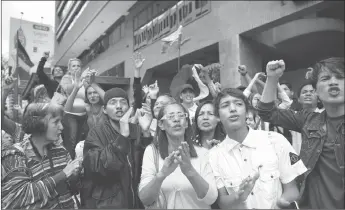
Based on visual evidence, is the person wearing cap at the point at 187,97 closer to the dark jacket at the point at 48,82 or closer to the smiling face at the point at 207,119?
the smiling face at the point at 207,119

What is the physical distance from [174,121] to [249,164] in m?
0.58

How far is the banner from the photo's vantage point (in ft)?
16.5

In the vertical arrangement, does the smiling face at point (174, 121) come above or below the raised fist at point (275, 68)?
below

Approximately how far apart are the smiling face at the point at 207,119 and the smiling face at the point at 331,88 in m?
0.95

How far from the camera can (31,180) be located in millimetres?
2234

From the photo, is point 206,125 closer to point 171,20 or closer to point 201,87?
point 201,87

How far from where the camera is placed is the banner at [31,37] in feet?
16.5

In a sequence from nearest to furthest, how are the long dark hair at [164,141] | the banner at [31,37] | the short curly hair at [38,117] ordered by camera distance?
the long dark hair at [164,141] < the short curly hair at [38,117] < the banner at [31,37]

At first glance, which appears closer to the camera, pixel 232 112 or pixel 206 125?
pixel 232 112

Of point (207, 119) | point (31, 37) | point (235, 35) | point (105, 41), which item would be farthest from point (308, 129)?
point (105, 41)

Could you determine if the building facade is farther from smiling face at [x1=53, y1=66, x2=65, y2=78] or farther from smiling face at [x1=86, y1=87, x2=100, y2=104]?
smiling face at [x1=86, y1=87, x2=100, y2=104]

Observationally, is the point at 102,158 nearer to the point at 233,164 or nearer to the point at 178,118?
the point at 178,118

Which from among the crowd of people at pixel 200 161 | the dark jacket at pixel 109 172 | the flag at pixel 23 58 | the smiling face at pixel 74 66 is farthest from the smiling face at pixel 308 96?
the flag at pixel 23 58

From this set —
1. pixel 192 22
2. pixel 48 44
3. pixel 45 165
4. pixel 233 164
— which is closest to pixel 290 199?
pixel 233 164
